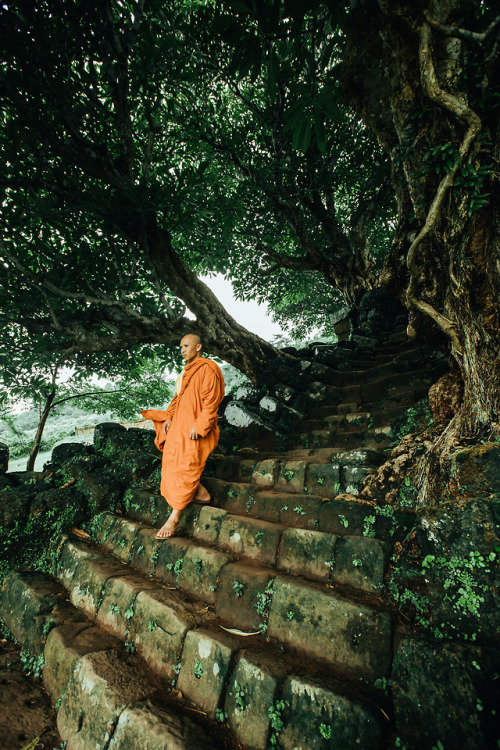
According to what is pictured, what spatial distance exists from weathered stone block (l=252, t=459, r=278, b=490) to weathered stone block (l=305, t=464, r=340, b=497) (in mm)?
338

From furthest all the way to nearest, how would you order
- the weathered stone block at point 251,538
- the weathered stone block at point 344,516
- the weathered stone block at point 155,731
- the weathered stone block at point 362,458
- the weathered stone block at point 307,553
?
the weathered stone block at point 362,458 → the weathered stone block at point 251,538 → the weathered stone block at point 344,516 → the weathered stone block at point 307,553 → the weathered stone block at point 155,731

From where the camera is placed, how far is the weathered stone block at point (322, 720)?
1.04m

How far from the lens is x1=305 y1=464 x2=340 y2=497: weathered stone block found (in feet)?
7.45

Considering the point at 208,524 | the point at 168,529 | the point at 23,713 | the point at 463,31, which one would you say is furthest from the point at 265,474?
the point at 463,31

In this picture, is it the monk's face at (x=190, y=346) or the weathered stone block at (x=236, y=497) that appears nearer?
the weathered stone block at (x=236, y=497)

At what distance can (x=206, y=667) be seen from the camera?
1.40 m

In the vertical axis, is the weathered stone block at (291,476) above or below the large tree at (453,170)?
below

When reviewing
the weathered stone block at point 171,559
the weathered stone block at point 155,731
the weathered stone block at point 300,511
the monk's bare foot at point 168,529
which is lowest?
the weathered stone block at point 155,731

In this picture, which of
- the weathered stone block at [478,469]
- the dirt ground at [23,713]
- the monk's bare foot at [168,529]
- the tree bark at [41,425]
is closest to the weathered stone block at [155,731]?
the dirt ground at [23,713]

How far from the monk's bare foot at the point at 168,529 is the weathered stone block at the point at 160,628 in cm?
45

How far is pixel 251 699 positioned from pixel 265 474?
1.55 meters

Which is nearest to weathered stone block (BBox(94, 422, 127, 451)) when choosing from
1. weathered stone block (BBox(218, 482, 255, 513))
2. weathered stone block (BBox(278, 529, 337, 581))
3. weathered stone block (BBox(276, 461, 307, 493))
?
weathered stone block (BBox(218, 482, 255, 513))

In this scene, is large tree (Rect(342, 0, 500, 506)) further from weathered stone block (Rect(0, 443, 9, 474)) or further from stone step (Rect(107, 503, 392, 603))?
weathered stone block (Rect(0, 443, 9, 474))

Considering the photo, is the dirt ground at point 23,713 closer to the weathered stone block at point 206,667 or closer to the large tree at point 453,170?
the weathered stone block at point 206,667
